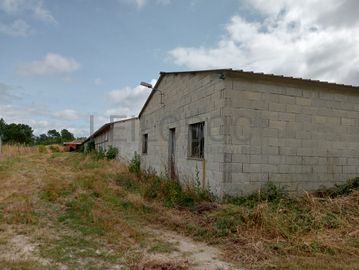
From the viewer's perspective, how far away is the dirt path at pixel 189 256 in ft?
12.9

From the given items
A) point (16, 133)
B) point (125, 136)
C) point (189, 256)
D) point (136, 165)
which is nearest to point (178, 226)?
point (189, 256)

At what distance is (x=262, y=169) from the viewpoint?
7.01 metres

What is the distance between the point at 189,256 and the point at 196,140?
438 centimetres

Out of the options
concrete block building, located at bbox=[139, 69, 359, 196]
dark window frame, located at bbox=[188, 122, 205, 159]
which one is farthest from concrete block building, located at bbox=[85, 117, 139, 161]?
concrete block building, located at bbox=[139, 69, 359, 196]

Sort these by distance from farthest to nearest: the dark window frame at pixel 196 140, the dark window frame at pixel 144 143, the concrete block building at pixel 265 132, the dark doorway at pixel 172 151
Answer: the dark window frame at pixel 144 143 < the dark doorway at pixel 172 151 < the dark window frame at pixel 196 140 < the concrete block building at pixel 265 132

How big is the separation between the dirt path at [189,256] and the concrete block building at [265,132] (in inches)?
77.7

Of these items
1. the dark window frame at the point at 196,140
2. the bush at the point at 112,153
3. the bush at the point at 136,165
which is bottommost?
the bush at the point at 136,165

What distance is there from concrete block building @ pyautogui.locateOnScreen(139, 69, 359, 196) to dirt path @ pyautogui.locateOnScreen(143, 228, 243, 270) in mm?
1973

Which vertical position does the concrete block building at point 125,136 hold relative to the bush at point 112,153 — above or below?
above

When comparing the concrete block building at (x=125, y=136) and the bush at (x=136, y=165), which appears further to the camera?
the concrete block building at (x=125, y=136)

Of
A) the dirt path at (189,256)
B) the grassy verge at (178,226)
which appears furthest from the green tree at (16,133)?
the dirt path at (189,256)

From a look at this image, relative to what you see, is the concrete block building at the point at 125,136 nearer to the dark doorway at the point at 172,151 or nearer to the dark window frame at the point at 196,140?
the dark doorway at the point at 172,151

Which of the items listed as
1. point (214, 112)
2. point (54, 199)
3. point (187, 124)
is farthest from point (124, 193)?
point (214, 112)

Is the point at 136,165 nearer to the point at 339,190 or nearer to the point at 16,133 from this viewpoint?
the point at 339,190
